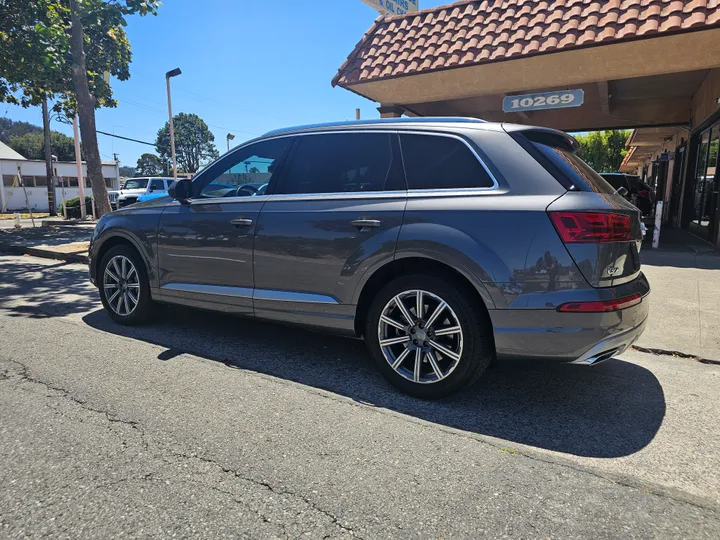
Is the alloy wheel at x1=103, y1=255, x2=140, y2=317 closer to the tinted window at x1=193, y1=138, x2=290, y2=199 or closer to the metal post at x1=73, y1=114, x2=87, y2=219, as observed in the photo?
the tinted window at x1=193, y1=138, x2=290, y2=199

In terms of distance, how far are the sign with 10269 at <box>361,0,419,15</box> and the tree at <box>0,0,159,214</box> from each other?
5649 mm

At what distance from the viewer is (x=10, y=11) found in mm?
13156

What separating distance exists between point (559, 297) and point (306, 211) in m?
1.92

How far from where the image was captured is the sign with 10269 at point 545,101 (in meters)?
9.84

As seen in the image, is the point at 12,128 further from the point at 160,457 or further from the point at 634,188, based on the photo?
the point at 160,457

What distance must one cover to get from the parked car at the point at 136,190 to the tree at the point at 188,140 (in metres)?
79.7

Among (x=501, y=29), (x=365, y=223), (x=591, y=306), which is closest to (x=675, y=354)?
(x=591, y=306)

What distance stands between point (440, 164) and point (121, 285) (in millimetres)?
3523

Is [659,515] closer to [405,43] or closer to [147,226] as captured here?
[147,226]

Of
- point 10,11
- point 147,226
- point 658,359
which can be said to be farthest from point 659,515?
point 10,11

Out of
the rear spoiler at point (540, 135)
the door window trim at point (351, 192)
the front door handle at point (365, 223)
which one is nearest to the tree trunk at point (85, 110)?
the door window trim at point (351, 192)

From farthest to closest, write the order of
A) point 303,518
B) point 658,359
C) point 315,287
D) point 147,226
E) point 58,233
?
1. point 58,233
2. point 147,226
3. point 658,359
4. point 315,287
5. point 303,518

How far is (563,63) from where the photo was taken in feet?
29.3

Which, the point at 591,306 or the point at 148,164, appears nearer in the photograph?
the point at 591,306
